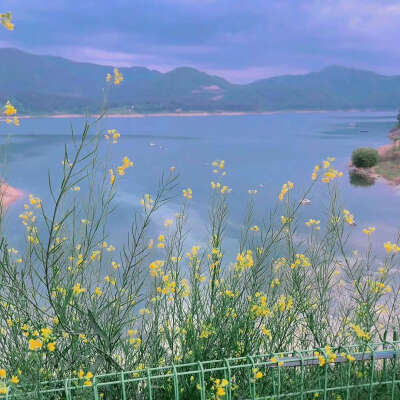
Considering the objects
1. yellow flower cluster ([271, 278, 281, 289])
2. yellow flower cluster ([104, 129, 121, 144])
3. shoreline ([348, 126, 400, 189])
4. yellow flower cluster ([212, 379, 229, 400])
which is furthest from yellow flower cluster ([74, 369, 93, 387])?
shoreline ([348, 126, 400, 189])

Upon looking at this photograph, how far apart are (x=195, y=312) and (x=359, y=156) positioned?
129 ft

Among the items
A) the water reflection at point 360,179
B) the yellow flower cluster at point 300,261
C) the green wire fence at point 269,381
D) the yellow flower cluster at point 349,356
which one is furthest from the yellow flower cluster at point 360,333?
the water reflection at point 360,179

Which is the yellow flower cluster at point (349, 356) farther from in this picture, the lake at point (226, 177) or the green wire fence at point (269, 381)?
the lake at point (226, 177)

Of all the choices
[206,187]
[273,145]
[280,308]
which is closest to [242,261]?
[280,308]

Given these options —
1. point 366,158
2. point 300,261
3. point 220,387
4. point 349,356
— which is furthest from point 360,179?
point 220,387

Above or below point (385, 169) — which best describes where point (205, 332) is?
above

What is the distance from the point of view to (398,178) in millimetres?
35781

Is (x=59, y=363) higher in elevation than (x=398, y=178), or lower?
higher

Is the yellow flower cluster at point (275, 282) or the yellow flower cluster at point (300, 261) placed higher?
the yellow flower cluster at point (300, 261)

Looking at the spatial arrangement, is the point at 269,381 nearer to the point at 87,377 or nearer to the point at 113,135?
the point at 87,377

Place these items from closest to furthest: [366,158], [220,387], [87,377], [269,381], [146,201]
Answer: [87,377]
[220,387]
[269,381]
[146,201]
[366,158]

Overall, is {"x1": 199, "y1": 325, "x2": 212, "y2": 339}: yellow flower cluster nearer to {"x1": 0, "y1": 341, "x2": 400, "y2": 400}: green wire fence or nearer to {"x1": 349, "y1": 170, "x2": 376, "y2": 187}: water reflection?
{"x1": 0, "y1": 341, "x2": 400, "y2": 400}: green wire fence

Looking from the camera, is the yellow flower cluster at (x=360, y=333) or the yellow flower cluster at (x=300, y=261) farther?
the yellow flower cluster at (x=300, y=261)

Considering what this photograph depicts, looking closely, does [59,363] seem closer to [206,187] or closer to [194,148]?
[206,187]
